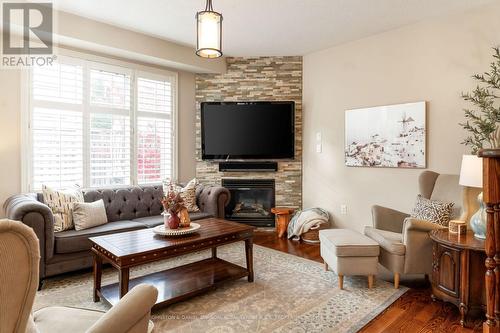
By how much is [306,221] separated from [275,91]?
7.30ft

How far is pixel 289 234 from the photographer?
4707 mm

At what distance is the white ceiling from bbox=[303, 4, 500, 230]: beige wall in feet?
0.77

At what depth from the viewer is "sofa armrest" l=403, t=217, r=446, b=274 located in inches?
110

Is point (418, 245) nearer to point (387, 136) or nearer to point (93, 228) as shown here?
point (387, 136)

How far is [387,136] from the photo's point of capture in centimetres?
404

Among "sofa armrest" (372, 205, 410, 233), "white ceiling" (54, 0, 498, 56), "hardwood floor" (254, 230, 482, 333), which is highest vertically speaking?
"white ceiling" (54, 0, 498, 56)

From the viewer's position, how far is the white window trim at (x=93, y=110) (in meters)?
3.60

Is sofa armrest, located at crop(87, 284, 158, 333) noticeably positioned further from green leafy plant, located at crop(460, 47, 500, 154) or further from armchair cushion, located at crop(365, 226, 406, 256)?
green leafy plant, located at crop(460, 47, 500, 154)

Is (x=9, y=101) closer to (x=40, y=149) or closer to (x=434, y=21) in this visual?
(x=40, y=149)

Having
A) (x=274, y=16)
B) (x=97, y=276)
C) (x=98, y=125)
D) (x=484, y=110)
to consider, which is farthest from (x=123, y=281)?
(x=484, y=110)

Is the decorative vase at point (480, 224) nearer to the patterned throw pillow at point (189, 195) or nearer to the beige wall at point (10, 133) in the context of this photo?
the patterned throw pillow at point (189, 195)

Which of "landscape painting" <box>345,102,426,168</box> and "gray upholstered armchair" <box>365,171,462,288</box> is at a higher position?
"landscape painting" <box>345,102,426,168</box>

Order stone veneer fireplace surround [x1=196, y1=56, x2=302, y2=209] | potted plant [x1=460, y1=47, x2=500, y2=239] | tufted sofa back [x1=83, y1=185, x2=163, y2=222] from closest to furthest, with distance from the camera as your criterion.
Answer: potted plant [x1=460, y1=47, x2=500, y2=239] < tufted sofa back [x1=83, y1=185, x2=163, y2=222] < stone veneer fireplace surround [x1=196, y1=56, x2=302, y2=209]

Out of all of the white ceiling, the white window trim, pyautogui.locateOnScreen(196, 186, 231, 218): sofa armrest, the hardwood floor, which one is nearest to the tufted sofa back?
the white window trim
